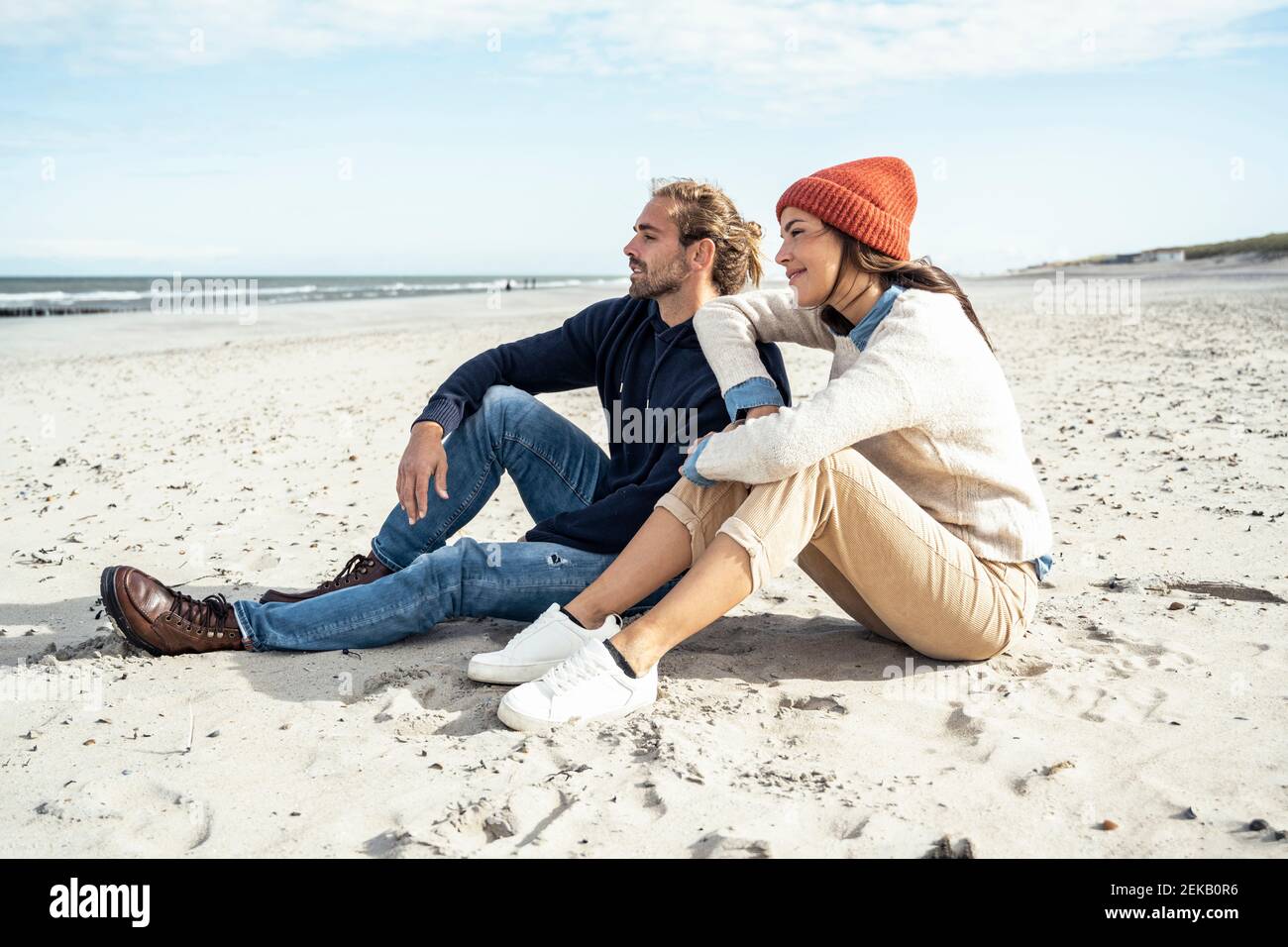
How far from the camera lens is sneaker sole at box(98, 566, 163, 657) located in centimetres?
344

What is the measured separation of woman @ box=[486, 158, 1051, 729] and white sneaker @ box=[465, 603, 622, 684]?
11 mm

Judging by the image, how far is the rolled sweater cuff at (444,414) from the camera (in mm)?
3898

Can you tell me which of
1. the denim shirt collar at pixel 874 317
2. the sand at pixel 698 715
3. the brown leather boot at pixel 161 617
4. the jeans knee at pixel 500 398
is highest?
the denim shirt collar at pixel 874 317

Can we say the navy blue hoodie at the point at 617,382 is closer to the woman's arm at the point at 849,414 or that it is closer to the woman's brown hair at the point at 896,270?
the woman's brown hair at the point at 896,270

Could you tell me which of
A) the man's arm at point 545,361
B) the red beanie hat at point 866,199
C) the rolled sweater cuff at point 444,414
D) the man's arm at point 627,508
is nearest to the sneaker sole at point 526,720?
the man's arm at point 627,508

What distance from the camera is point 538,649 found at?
3266 millimetres

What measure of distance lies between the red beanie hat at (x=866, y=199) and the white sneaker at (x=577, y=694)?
1.45 m

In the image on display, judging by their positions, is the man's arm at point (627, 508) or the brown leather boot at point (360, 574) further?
the brown leather boot at point (360, 574)

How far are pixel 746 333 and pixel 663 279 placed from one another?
552 millimetres

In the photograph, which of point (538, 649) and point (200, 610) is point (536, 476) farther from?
point (200, 610)

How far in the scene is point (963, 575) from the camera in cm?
311

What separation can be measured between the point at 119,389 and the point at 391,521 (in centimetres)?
803

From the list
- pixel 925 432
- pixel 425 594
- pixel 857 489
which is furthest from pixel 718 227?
pixel 425 594

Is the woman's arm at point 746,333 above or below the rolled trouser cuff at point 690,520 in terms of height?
above
